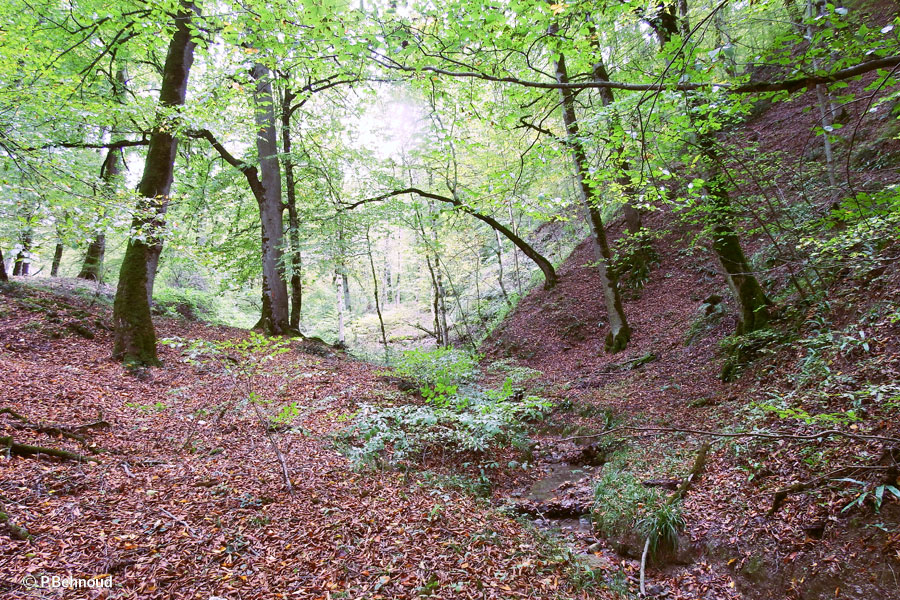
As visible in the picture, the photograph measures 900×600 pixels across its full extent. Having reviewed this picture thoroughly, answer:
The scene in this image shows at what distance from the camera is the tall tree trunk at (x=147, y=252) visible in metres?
7.13

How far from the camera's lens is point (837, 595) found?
117 inches

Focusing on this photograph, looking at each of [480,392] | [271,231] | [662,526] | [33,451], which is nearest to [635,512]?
[662,526]

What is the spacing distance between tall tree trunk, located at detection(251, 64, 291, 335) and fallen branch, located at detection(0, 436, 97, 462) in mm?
8496

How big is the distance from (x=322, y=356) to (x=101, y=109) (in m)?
7.19

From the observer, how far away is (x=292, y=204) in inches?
523

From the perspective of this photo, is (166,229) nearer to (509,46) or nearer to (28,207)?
(28,207)

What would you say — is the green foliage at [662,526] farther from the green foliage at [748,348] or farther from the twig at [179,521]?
the twig at [179,521]

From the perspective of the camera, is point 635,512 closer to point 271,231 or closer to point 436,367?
point 436,367

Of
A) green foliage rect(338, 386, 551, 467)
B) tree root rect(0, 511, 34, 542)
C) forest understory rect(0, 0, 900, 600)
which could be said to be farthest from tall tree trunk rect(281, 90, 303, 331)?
tree root rect(0, 511, 34, 542)

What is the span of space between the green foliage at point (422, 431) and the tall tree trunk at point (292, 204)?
7677mm

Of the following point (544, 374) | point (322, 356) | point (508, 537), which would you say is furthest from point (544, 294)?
point (508, 537)

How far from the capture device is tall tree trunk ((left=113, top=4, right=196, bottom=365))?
23.4 feet

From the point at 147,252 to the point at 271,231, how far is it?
5235 mm

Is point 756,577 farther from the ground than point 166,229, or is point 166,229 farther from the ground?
point 166,229
